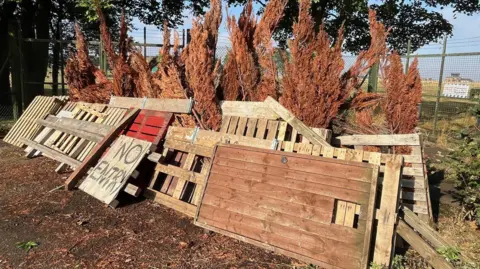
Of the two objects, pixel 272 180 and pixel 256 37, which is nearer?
pixel 272 180

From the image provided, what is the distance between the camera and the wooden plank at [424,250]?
128 inches

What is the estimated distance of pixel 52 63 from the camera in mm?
15070

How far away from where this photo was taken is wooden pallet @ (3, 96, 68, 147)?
8602mm

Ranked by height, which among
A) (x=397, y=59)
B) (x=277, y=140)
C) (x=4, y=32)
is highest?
(x=4, y=32)

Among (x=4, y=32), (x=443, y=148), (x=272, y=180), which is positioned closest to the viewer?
(x=272, y=180)

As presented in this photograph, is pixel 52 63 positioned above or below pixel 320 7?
below

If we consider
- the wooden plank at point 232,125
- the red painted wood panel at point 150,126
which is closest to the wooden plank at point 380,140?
the wooden plank at point 232,125

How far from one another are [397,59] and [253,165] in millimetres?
2813

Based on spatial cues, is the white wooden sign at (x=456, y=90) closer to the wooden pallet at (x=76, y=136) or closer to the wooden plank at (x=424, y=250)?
the wooden plank at (x=424, y=250)

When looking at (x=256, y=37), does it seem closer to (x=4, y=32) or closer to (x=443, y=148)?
(x=443, y=148)

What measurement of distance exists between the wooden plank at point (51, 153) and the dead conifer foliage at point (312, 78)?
3.66m

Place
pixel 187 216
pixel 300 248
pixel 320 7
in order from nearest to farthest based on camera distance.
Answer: pixel 300 248 → pixel 187 216 → pixel 320 7

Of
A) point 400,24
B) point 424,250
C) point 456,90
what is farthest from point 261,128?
point 400,24

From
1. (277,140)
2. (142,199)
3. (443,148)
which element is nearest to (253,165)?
(277,140)
